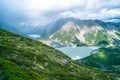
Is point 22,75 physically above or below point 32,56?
below

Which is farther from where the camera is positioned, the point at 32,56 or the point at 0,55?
the point at 32,56

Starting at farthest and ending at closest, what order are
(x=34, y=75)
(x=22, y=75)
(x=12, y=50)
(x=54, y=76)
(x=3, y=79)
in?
1. (x=12, y=50)
2. (x=54, y=76)
3. (x=34, y=75)
4. (x=22, y=75)
5. (x=3, y=79)

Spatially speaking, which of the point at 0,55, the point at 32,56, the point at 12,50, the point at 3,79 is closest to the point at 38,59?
the point at 32,56

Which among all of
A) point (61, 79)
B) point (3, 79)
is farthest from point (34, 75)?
point (61, 79)

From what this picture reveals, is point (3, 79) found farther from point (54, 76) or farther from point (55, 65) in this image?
point (55, 65)

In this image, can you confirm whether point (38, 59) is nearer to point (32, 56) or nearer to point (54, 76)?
point (32, 56)

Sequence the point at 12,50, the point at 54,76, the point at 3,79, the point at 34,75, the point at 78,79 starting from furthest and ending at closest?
the point at 12,50, the point at 78,79, the point at 54,76, the point at 34,75, the point at 3,79

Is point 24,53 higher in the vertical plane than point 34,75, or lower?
higher

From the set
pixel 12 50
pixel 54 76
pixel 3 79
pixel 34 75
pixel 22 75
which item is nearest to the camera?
pixel 3 79

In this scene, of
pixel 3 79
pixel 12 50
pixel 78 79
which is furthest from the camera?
pixel 12 50
